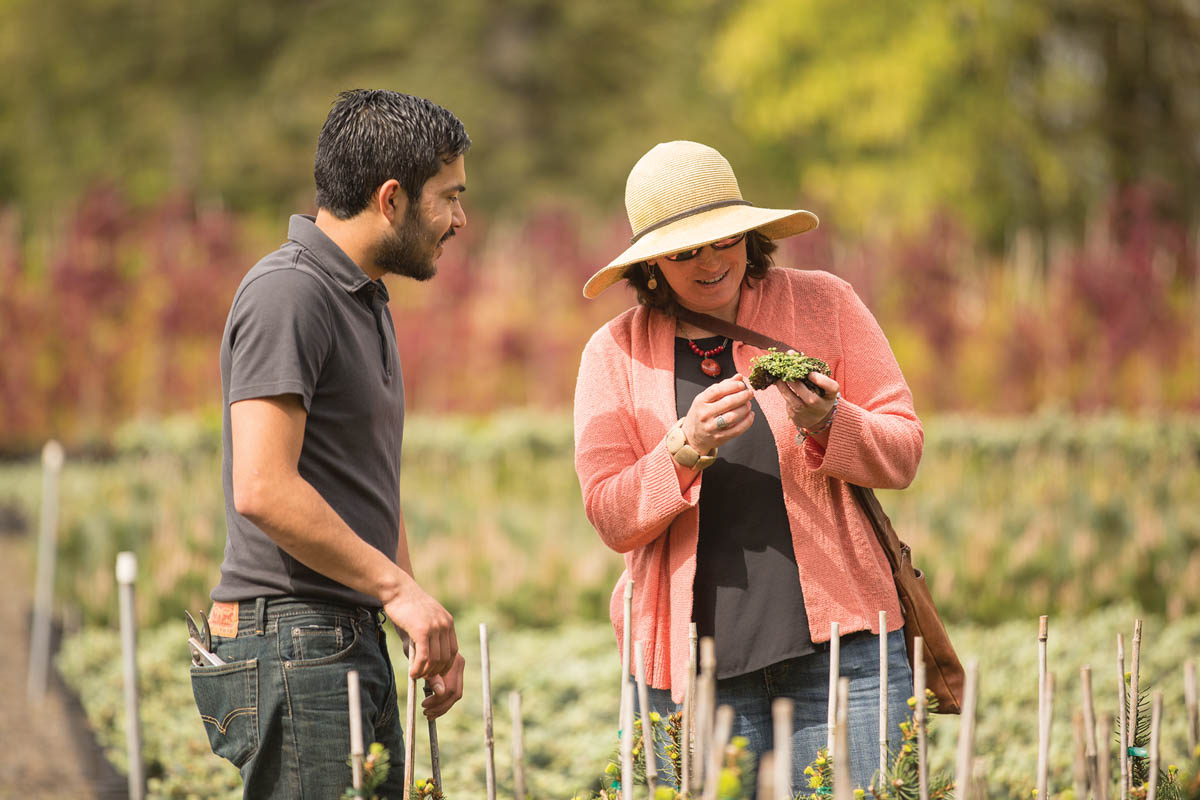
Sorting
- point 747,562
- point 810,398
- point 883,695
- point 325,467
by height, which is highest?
point 810,398

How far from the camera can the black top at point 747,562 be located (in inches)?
90.1

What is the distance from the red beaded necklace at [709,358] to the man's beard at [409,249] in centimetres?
51

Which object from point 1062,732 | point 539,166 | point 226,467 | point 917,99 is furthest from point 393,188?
point 539,166

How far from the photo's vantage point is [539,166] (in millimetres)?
18625

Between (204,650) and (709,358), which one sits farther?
(709,358)

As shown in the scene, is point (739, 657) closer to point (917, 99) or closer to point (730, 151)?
point (917, 99)

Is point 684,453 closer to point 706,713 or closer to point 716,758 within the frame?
point 706,713

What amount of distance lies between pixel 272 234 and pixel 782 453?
1551 cm

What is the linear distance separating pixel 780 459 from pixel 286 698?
912 millimetres

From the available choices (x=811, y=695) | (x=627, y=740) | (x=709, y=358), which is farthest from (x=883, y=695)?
(x=709, y=358)

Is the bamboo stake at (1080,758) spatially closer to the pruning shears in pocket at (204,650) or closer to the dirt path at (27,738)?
the pruning shears in pocket at (204,650)

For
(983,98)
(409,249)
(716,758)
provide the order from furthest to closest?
(983,98) → (409,249) → (716,758)

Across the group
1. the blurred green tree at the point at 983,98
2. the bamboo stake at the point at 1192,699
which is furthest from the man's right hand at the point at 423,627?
the blurred green tree at the point at 983,98

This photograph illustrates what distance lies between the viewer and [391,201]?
2135 mm
